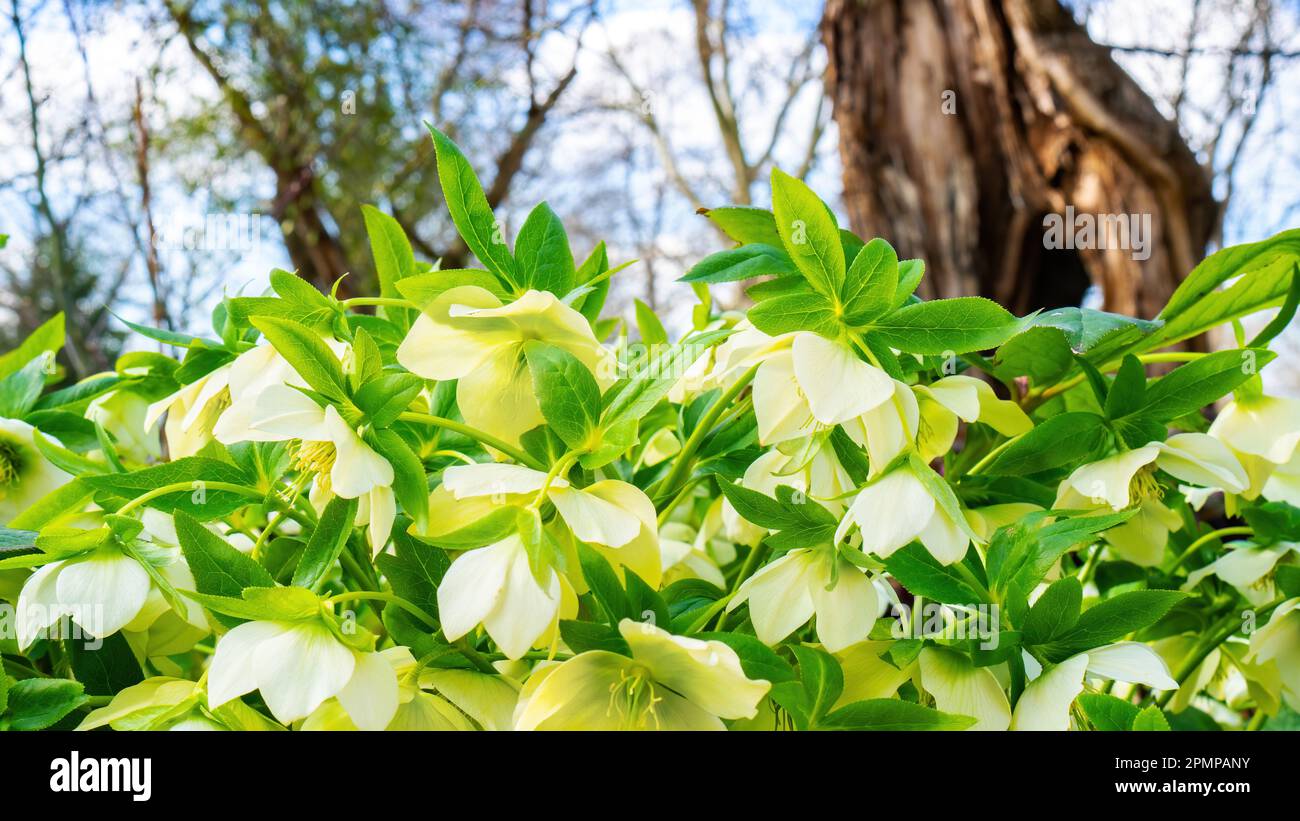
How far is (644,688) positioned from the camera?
27cm

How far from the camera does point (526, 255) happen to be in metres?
0.34

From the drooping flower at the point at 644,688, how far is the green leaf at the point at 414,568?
56 millimetres

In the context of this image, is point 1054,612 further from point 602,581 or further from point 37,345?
point 37,345

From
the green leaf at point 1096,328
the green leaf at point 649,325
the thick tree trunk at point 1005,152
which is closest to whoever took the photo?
the green leaf at point 1096,328

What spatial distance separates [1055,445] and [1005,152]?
165cm

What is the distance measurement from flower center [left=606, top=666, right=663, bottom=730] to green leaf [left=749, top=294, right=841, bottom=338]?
112 mm

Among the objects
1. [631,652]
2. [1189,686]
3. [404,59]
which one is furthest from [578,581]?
[404,59]

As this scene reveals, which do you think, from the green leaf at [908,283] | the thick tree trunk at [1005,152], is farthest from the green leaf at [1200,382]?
the thick tree trunk at [1005,152]

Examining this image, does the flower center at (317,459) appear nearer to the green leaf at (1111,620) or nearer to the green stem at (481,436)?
the green stem at (481,436)

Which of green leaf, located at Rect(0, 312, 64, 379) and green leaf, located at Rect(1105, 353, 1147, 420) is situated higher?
green leaf, located at Rect(0, 312, 64, 379)

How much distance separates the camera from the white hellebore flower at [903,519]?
0.91ft

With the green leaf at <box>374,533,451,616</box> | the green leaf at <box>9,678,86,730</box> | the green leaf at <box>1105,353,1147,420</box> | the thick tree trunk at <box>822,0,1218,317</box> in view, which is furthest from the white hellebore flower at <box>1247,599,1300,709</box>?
the thick tree trunk at <box>822,0,1218,317</box>

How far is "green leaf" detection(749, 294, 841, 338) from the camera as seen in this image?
0.30 m

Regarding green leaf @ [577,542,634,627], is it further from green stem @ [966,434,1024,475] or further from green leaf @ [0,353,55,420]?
green leaf @ [0,353,55,420]
